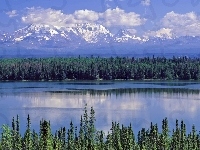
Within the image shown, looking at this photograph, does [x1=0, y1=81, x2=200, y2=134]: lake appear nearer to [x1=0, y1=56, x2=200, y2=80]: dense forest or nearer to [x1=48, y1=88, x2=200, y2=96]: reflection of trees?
[x1=48, y1=88, x2=200, y2=96]: reflection of trees

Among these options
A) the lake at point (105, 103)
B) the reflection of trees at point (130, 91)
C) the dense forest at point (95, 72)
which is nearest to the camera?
the lake at point (105, 103)

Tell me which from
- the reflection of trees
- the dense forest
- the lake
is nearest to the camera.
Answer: the lake


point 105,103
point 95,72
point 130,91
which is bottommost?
point 105,103

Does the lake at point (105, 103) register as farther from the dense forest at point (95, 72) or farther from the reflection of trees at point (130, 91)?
the dense forest at point (95, 72)

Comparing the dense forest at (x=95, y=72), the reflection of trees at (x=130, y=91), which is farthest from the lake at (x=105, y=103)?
the dense forest at (x=95, y=72)

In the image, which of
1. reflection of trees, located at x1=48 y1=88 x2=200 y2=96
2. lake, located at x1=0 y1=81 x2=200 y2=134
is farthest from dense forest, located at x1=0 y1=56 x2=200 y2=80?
reflection of trees, located at x1=48 y1=88 x2=200 y2=96

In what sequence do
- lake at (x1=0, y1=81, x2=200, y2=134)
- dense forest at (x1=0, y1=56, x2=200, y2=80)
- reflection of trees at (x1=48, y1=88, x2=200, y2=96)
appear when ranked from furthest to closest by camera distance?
dense forest at (x1=0, y1=56, x2=200, y2=80)
reflection of trees at (x1=48, y1=88, x2=200, y2=96)
lake at (x1=0, y1=81, x2=200, y2=134)

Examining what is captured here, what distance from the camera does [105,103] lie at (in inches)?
3440

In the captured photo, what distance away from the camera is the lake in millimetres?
69000

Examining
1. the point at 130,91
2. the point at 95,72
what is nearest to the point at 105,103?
the point at 130,91

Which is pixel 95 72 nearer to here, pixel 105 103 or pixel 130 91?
pixel 130 91

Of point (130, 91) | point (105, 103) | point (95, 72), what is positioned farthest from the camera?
point (95, 72)

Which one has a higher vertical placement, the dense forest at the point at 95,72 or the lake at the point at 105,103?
the dense forest at the point at 95,72

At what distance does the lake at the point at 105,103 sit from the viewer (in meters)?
69.0
